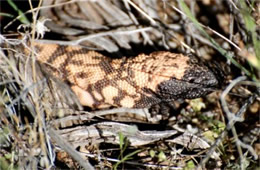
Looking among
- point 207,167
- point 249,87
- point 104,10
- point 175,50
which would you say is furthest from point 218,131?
point 104,10

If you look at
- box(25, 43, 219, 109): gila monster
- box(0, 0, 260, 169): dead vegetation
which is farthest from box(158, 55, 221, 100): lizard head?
box(0, 0, 260, 169): dead vegetation

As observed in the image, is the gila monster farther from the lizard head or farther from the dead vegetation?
the dead vegetation

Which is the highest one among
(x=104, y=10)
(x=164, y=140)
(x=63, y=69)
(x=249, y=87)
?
(x=104, y=10)

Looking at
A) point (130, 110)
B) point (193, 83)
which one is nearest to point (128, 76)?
point (130, 110)

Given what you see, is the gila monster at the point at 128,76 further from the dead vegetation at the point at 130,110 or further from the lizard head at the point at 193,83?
the dead vegetation at the point at 130,110

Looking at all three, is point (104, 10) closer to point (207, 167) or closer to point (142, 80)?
point (142, 80)

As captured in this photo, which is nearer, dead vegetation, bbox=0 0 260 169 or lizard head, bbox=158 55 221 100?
dead vegetation, bbox=0 0 260 169
